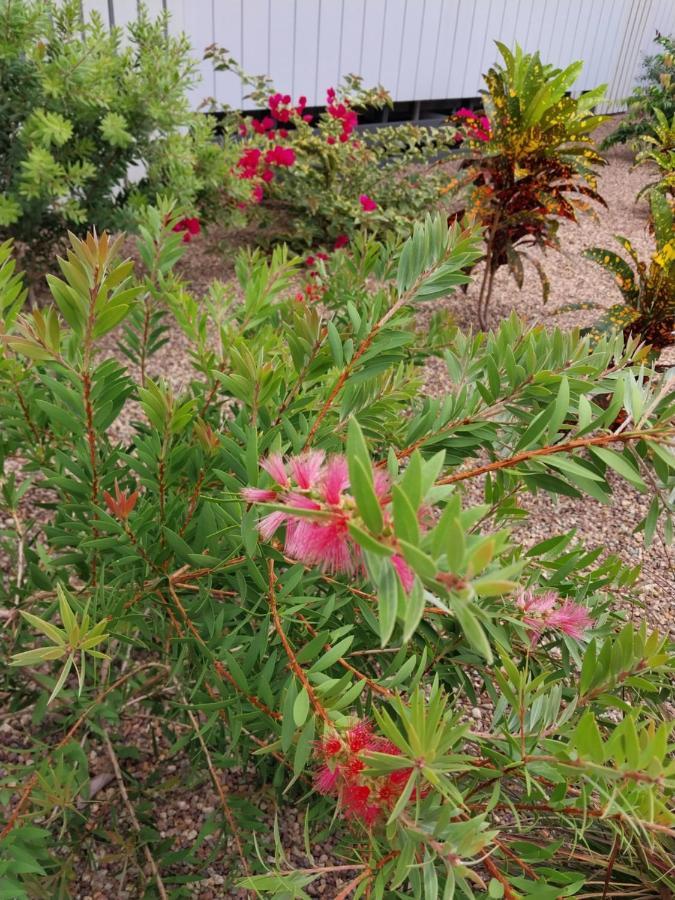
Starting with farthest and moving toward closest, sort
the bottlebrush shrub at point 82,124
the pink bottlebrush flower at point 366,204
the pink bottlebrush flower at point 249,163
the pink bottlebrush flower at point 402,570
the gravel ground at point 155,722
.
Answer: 1. the pink bottlebrush flower at point 366,204
2. the pink bottlebrush flower at point 249,163
3. the bottlebrush shrub at point 82,124
4. the gravel ground at point 155,722
5. the pink bottlebrush flower at point 402,570

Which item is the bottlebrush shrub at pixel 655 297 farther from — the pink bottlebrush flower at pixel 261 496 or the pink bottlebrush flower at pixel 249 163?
the pink bottlebrush flower at pixel 261 496

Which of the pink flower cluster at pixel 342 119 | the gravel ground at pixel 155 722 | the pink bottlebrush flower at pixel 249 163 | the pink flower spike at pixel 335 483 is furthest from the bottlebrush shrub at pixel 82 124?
the pink flower spike at pixel 335 483

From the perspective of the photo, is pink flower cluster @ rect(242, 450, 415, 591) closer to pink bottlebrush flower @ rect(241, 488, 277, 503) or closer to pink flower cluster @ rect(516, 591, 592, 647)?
pink bottlebrush flower @ rect(241, 488, 277, 503)

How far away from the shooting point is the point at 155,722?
1.45m

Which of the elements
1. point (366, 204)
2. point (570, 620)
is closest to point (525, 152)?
point (366, 204)

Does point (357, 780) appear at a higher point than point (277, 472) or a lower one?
lower

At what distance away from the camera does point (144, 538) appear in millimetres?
772

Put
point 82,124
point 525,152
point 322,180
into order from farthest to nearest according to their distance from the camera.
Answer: point 322,180
point 525,152
point 82,124

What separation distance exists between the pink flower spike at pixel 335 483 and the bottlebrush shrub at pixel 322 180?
3.60 meters

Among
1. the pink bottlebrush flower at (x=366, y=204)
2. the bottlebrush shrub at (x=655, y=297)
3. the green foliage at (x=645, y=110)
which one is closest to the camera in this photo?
the bottlebrush shrub at (x=655, y=297)

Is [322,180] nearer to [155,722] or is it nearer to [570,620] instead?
[155,722]

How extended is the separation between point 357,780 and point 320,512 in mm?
305

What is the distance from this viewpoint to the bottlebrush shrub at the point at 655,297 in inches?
107

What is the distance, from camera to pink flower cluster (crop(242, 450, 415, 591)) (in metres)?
0.34
